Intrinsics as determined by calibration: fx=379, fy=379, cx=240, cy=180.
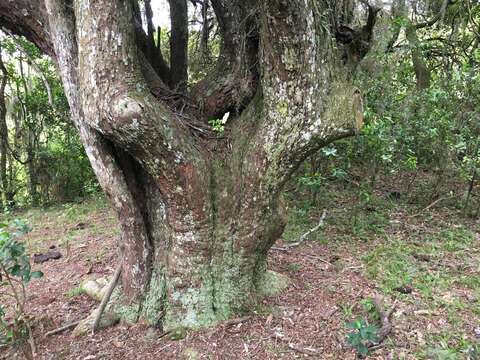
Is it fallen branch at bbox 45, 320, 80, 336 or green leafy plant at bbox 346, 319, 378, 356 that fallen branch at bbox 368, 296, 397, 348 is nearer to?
green leafy plant at bbox 346, 319, 378, 356

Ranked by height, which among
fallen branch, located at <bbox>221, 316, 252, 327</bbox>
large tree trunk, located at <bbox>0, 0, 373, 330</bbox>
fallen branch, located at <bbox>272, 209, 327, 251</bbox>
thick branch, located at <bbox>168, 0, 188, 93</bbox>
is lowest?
fallen branch, located at <bbox>221, 316, 252, 327</bbox>

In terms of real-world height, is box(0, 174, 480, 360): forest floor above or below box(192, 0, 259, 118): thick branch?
below

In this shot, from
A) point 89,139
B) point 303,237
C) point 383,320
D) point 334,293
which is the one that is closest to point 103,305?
point 89,139

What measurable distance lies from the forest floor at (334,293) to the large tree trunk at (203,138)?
0.30m

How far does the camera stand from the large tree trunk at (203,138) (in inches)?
101

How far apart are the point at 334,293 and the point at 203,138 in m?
1.84

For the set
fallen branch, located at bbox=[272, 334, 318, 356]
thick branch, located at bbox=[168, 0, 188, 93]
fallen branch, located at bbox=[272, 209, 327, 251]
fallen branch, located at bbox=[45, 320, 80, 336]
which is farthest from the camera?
fallen branch, located at bbox=[272, 209, 327, 251]

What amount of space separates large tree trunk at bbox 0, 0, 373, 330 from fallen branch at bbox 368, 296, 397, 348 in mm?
969

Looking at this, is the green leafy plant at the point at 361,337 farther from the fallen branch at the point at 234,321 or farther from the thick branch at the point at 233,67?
the thick branch at the point at 233,67

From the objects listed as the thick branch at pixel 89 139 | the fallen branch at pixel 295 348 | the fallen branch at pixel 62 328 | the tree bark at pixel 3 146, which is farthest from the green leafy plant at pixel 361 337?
the tree bark at pixel 3 146

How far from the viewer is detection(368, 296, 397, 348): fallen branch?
9.11ft

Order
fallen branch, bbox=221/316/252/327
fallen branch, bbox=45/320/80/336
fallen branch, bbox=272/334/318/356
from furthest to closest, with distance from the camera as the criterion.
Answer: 1. fallen branch, bbox=45/320/80/336
2. fallen branch, bbox=221/316/252/327
3. fallen branch, bbox=272/334/318/356

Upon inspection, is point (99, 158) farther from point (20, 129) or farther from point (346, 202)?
point (20, 129)

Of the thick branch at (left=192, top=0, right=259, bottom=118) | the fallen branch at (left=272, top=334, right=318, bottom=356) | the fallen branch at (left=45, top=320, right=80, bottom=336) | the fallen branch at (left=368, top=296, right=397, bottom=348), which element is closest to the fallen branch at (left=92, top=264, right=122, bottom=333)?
the fallen branch at (left=45, top=320, right=80, bottom=336)
